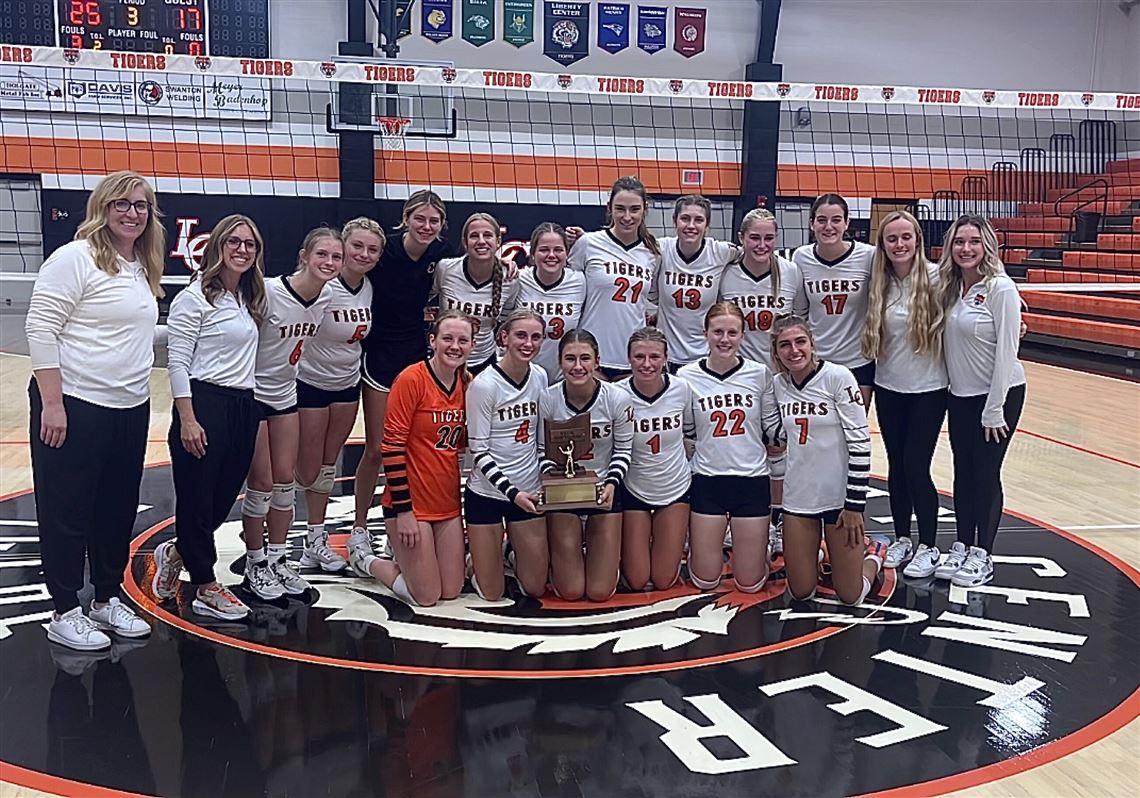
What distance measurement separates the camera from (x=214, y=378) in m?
3.68

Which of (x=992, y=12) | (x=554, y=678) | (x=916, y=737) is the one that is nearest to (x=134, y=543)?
(x=554, y=678)

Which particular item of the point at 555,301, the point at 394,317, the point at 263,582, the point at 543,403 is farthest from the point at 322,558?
the point at 555,301

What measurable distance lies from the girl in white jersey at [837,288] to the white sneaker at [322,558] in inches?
90.7

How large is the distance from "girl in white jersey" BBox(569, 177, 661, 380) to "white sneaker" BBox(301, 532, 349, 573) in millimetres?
1419

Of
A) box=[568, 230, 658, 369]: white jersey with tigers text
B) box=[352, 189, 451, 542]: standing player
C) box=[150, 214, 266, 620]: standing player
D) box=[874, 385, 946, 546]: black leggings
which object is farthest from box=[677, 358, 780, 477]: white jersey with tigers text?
box=[150, 214, 266, 620]: standing player

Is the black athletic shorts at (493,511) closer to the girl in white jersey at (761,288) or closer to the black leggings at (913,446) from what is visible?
the girl in white jersey at (761,288)

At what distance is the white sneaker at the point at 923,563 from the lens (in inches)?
177

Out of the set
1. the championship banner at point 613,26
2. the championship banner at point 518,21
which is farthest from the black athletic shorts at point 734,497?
the championship banner at point 613,26

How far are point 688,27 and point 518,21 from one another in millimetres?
2580

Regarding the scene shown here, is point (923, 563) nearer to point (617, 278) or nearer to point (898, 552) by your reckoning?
point (898, 552)

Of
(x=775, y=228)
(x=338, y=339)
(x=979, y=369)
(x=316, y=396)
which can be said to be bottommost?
(x=316, y=396)

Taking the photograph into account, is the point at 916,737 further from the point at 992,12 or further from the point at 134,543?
the point at 992,12

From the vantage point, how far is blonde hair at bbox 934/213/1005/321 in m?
Result: 4.27

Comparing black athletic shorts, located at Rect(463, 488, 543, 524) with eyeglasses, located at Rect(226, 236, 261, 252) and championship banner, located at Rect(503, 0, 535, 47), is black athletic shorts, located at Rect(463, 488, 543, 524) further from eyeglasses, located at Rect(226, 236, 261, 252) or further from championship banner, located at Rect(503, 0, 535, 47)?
championship banner, located at Rect(503, 0, 535, 47)
